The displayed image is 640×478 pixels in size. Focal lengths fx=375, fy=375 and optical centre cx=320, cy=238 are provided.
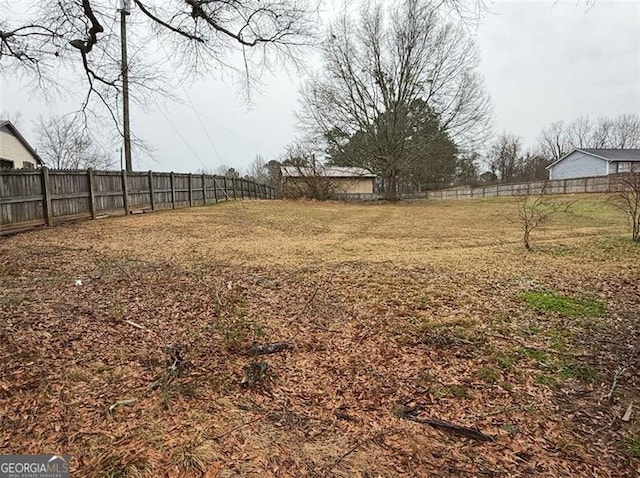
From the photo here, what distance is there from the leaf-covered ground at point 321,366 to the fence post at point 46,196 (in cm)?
371

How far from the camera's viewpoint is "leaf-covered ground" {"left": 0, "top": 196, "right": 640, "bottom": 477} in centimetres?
183

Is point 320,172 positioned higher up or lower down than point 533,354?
higher up

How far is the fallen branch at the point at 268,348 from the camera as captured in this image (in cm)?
292

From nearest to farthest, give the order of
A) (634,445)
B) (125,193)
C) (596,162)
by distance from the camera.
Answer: (634,445) < (125,193) < (596,162)

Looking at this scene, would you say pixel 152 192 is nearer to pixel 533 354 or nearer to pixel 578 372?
pixel 533 354

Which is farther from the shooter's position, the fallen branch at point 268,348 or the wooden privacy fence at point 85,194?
the wooden privacy fence at point 85,194

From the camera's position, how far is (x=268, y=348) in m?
2.97

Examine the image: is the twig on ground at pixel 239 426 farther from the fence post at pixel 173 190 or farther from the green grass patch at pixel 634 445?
the fence post at pixel 173 190

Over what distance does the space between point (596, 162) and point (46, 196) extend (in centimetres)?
3451

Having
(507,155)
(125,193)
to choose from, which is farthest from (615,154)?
(125,193)

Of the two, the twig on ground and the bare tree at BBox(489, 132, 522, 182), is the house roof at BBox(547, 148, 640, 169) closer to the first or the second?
the bare tree at BBox(489, 132, 522, 182)

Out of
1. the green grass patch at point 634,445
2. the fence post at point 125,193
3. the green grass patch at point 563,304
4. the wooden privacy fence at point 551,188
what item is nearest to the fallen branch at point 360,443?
the green grass patch at point 634,445

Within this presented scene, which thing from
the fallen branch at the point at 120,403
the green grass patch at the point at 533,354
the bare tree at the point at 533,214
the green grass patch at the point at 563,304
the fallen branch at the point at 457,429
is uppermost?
the bare tree at the point at 533,214

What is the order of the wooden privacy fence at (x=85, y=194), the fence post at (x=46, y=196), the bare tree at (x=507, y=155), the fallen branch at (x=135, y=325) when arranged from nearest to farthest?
the fallen branch at (x=135, y=325), the wooden privacy fence at (x=85, y=194), the fence post at (x=46, y=196), the bare tree at (x=507, y=155)
